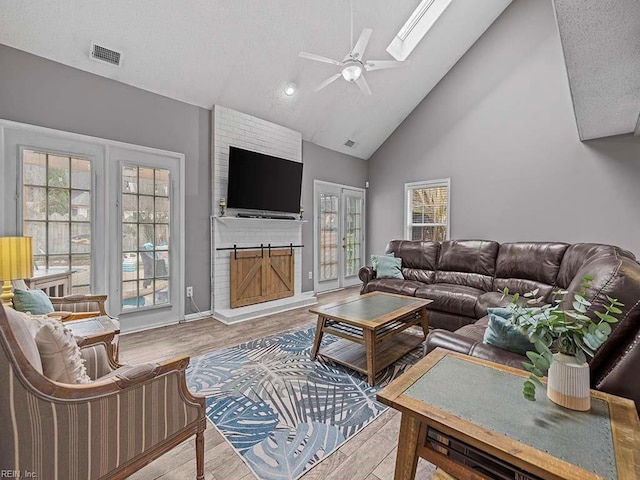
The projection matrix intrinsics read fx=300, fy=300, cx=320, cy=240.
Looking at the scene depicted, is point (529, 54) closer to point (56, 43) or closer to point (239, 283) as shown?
point (239, 283)

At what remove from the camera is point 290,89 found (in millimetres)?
4414

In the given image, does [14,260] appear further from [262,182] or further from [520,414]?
[520,414]

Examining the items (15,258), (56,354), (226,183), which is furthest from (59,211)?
(56,354)

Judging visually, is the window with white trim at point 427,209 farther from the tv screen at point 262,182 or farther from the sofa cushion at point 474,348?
the sofa cushion at point 474,348

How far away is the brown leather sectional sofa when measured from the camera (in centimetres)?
Answer: 122

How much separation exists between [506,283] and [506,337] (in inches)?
100

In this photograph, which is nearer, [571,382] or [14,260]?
[571,382]

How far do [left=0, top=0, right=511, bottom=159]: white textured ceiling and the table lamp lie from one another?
77.7 inches

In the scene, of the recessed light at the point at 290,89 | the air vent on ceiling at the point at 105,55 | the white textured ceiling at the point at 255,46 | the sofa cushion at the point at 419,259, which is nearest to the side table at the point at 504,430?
the sofa cushion at the point at 419,259

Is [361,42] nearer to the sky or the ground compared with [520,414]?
nearer to the sky

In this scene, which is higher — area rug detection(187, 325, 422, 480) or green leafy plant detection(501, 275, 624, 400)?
green leafy plant detection(501, 275, 624, 400)

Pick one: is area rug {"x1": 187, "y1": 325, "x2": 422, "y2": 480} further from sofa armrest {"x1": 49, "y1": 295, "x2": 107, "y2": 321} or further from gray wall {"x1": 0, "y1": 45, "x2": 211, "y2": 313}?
gray wall {"x1": 0, "y1": 45, "x2": 211, "y2": 313}

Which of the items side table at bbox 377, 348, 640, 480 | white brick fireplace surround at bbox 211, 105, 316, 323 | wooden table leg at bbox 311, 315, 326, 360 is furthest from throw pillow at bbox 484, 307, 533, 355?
white brick fireplace surround at bbox 211, 105, 316, 323

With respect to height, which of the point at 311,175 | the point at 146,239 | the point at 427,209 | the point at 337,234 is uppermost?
the point at 311,175
